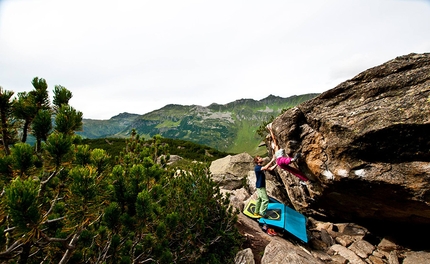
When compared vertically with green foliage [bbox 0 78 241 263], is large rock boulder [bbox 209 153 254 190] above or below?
below

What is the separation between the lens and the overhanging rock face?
7293 millimetres

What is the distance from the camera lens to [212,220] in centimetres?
845

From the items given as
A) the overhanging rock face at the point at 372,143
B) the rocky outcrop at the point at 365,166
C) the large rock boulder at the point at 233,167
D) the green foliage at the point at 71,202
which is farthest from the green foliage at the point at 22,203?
the large rock boulder at the point at 233,167

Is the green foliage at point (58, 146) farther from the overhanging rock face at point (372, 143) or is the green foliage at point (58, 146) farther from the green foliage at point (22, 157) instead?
the overhanging rock face at point (372, 143)

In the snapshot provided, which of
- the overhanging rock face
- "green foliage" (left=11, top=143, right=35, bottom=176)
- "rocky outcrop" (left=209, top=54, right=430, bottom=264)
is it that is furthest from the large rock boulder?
"green foliage" (left=11, top=143, right=35, bottom=176)

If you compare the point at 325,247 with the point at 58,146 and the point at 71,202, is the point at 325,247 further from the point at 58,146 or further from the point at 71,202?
the point at 58,146

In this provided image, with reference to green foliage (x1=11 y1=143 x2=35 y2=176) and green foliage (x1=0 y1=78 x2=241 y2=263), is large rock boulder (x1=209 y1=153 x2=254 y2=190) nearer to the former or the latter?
green foliage (x1=0 y1=78 x2=241 y2=263)

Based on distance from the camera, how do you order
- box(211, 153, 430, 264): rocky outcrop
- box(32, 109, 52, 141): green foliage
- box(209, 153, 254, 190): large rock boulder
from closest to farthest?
box(32, 109, 52, 141): green foliage
box(211, 153, 430, 264): rocky outcrop
box(209, 153, 254, 190): large rock boulder

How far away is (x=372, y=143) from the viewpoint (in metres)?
7.93

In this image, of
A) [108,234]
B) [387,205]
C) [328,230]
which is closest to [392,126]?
[387,205]

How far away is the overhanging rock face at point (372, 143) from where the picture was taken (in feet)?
23.9

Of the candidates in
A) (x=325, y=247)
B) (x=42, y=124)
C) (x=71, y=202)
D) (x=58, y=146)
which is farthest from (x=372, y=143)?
(x=42, y=124)

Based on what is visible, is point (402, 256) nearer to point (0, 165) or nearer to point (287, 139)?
point (287, 139)

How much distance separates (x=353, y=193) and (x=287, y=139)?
3.67 metres
